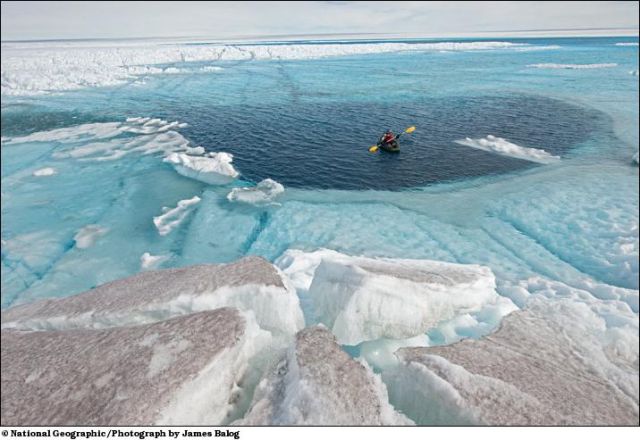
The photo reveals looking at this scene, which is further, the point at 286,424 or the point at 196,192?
the point at 196,192

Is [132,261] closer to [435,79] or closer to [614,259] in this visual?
[614,259]

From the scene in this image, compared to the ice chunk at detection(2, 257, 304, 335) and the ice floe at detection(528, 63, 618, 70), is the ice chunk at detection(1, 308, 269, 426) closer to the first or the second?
the ice chunk at detection(2, 257, 304, 335)

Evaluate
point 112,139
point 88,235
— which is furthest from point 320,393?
point 112,139

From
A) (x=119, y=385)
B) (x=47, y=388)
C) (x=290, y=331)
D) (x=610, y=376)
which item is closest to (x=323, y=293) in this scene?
(x=290, y=331)

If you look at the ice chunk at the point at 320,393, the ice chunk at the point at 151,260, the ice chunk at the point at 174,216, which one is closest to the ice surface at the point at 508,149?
the ice chunk at the point at 174,216

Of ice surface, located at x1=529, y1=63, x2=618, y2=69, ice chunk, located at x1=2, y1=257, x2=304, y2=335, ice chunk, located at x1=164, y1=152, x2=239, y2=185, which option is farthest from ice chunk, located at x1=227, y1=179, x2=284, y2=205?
ice surface, located at x1=529, y1=63, x2=618, y2=69
